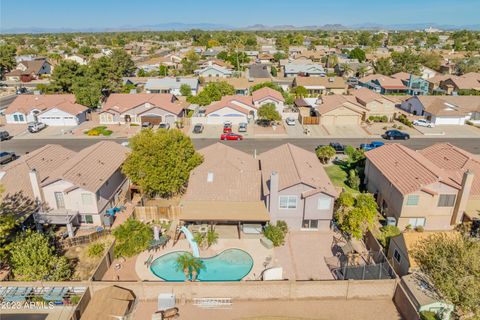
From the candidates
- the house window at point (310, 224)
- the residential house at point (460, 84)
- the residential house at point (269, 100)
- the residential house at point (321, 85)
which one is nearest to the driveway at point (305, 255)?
the house window at point (310, 224)

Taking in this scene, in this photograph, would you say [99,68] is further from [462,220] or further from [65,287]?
[462,220]

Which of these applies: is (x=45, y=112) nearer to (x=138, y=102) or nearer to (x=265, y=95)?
(x=138, y=102)

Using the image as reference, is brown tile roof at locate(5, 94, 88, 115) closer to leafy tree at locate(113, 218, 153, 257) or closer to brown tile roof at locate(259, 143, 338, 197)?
leafy tree at locate(113, 218, 153, 257)

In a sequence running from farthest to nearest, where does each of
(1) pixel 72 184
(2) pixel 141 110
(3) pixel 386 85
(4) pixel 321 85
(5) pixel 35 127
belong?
(4) pixel 321 85, (3) pixel 386 85, (2) pixel 141 110, (5) pixel 35 127, (1) pixel 72 184

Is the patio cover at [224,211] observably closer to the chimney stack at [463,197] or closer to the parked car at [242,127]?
the chimney stack at [463,197]

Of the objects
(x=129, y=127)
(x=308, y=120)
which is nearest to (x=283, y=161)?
(x=308, y=120)

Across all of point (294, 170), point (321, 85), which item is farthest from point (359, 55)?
point (294, 170)
